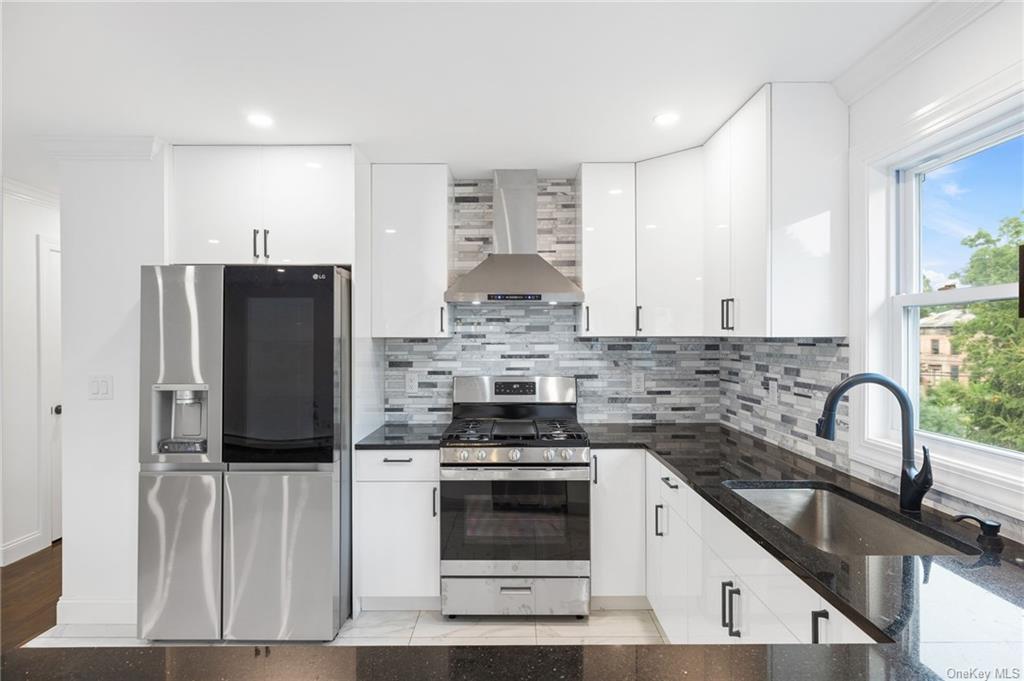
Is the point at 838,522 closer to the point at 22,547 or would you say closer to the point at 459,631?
the point at 459,631

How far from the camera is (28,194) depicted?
11.4ft

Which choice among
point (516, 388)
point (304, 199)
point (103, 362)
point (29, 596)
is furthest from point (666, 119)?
point (29, 596)

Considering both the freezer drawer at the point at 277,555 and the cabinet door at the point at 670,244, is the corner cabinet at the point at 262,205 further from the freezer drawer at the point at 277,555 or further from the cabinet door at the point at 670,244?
the cabinet door at the point at 670,244

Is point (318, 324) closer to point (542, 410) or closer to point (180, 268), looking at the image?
point (180, 268)

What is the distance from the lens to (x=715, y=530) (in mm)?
1773

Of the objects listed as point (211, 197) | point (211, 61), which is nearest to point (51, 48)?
point (211, 61)

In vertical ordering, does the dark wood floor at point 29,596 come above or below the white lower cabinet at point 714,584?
below

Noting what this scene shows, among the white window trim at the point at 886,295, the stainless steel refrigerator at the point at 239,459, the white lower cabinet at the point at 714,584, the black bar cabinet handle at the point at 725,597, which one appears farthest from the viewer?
the stainless steel refrigerator at the point at 239,459

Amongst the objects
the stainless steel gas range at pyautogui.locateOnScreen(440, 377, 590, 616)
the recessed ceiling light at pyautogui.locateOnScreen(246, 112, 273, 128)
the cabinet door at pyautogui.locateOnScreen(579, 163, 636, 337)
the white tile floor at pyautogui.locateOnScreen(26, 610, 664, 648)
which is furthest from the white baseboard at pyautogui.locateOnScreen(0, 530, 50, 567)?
the cabinet door at pyautogui.locateOnScreen(579, 163, 636, 337)

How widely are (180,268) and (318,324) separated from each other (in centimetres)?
70

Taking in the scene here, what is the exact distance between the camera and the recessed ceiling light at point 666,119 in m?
2.32

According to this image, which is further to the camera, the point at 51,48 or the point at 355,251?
the point at 355,251

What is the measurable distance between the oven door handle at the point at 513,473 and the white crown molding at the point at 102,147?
7.09 ft

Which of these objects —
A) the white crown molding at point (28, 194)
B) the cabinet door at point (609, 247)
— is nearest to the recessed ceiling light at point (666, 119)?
the cabinet door at point (609, 247)
